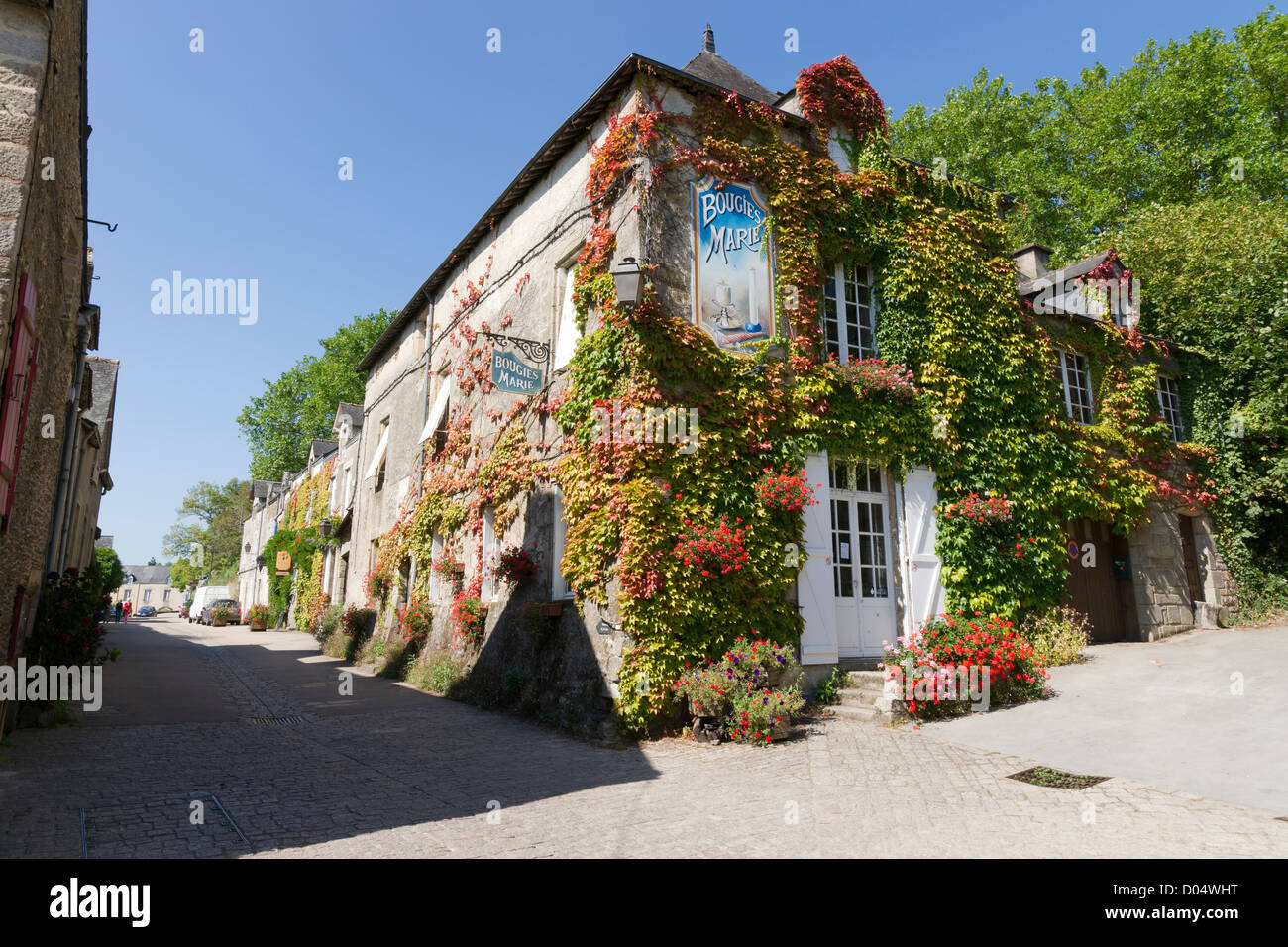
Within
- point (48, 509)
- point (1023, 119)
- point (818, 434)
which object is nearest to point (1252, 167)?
point (1023, 119)

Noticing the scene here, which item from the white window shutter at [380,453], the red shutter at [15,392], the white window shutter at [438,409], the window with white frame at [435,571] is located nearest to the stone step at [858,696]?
the window with white frame at [435,571]

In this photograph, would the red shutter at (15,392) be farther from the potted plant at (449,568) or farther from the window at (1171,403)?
the window at (1171,403)

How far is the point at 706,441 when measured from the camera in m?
8.15

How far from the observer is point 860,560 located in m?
9.39

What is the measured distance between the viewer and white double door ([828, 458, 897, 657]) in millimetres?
9117

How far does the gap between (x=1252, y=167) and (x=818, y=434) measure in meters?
20.6

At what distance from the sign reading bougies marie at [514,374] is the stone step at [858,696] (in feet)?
17.8

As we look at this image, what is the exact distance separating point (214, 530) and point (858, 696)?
203ft

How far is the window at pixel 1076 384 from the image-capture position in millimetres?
12391

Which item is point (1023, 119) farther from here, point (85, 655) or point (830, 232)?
point (85, 655)

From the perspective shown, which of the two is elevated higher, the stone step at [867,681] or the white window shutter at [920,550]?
the white window shutter at [920,550]

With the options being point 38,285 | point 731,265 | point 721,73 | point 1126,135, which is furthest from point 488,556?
point 1126,135

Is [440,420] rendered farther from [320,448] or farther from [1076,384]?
[320,448]

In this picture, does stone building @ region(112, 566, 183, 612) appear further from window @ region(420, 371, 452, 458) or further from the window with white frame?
the window with white frame
